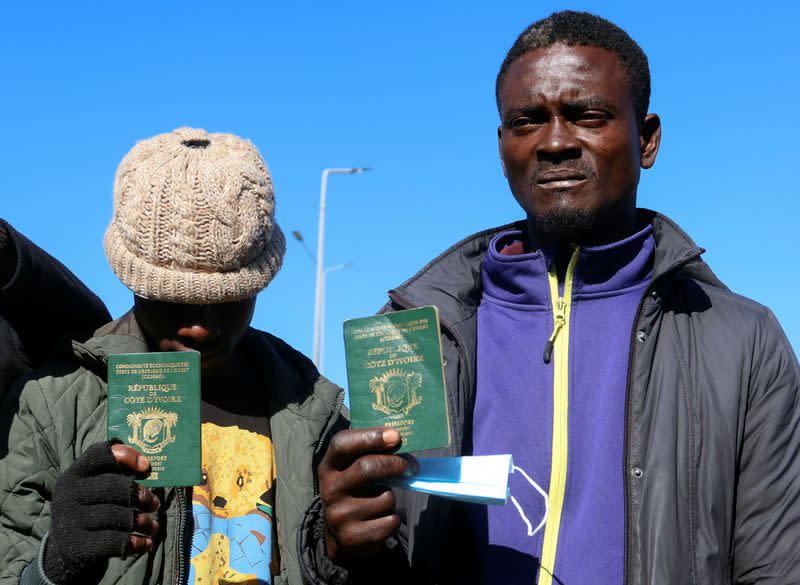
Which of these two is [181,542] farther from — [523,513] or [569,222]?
[569,222]

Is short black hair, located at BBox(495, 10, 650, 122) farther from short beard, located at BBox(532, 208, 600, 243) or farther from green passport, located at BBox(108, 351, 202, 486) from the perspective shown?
green passport, located at BBox(108, 351, 202, 486)

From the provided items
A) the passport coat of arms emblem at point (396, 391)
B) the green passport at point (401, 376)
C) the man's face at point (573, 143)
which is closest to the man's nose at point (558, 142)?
the man's face at point (573, 143)

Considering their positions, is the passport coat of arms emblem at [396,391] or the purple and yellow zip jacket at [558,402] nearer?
the passport coat of arms emblem at [396,391]

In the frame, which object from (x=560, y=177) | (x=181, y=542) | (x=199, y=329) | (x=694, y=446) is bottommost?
(x=181, y=542)

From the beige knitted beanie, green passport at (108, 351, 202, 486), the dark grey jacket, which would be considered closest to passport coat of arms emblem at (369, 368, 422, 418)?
the dark grey jacket

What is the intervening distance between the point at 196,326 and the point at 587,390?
1250 mm

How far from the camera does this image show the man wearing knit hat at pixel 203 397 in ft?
9.93

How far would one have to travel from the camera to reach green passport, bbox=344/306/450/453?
8.41ft

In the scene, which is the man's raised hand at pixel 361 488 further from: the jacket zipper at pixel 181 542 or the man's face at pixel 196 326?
the man's face at pixel 196 326

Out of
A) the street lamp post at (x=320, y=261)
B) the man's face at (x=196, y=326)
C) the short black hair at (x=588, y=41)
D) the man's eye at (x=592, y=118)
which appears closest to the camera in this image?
the man's eye at (x=592, y=118)

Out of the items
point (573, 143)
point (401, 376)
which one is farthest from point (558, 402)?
point (573, 143)

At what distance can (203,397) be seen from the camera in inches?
136

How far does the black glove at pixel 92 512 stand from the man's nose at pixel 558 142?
4.91 ft

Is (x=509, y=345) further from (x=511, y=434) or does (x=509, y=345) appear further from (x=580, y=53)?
(x=580, y=53)
